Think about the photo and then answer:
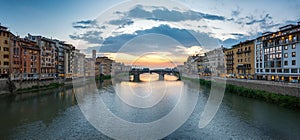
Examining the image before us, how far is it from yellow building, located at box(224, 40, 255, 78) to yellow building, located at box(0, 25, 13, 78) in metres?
44.0

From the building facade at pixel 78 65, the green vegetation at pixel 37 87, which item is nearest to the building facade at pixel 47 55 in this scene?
the green vegetation at pixel 37 87

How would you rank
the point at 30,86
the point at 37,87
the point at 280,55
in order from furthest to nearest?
the point at 37,87 < the point at 30,86 < the point at 280,55

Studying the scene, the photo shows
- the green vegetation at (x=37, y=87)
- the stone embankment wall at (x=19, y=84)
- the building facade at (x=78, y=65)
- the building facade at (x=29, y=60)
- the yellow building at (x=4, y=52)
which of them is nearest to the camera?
the stone embankment wall at (x=19, y=84)

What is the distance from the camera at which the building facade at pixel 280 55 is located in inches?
1168

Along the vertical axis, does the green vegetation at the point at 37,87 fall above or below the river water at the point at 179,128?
above

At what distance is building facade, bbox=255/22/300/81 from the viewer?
29.7 meters

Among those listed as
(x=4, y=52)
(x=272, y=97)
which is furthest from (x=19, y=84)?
(x=272, y=97)

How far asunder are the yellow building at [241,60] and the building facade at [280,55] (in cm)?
207

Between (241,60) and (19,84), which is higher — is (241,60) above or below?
above

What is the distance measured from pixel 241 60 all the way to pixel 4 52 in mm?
45086

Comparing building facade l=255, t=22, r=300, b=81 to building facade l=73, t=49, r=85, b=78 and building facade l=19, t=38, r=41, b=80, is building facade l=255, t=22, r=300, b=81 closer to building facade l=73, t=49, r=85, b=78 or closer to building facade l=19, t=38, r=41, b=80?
building facade l=19, t=38, r=41, b=80

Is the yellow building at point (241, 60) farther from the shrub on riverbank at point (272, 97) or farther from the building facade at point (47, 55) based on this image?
the building facade at point (47, 55)

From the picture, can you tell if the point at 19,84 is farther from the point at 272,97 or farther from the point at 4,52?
the point at 272,97

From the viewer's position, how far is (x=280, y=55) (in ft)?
107
